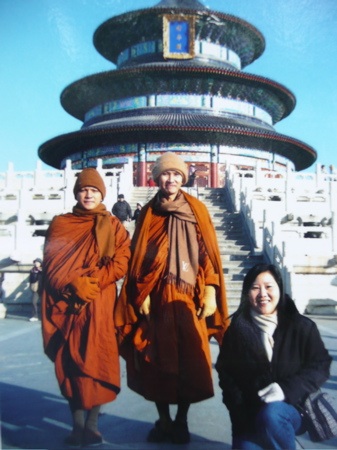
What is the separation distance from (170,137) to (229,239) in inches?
329

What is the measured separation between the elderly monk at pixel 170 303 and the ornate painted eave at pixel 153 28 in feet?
6.20

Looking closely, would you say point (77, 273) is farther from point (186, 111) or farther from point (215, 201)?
point (186, 111)

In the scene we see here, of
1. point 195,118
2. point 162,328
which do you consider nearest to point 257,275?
point 162,328

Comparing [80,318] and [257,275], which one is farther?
[80,318]

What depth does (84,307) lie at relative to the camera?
3.09 meters

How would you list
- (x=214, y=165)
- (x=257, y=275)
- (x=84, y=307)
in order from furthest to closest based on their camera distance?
(x=214, y=165)
(x=84, y=307)
(x=257, y=275)

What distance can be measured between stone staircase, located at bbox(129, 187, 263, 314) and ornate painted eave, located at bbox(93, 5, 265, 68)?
2.94 meters

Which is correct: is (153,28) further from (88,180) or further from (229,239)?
(88,180)

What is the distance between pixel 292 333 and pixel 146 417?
1231mm

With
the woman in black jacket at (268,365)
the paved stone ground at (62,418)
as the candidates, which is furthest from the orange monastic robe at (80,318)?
the woman in black jacket at (268,365)

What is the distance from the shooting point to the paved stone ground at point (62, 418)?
9.91ft

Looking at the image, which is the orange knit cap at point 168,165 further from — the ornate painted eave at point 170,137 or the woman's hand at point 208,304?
the ornate painted eave at point 170,137

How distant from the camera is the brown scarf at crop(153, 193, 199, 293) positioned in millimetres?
3143

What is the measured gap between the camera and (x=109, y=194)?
8734mm
